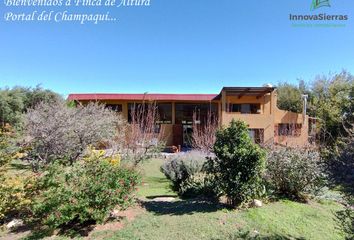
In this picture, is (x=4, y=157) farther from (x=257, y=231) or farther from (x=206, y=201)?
(x=257, y=231)

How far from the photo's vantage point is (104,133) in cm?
1450

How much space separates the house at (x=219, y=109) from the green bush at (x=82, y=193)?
53.4 ft

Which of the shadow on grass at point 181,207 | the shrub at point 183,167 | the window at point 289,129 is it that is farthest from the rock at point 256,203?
the window at point 289,129

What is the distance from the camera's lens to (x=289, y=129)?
20172mm

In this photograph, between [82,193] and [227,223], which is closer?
[82,193]

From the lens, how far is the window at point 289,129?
65.2 ft

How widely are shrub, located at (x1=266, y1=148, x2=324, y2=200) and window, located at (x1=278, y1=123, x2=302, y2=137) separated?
38.6 feet

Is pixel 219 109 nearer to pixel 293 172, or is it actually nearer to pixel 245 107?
pixel 245 107

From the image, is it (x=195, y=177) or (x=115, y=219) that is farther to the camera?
(x=195, y=177)

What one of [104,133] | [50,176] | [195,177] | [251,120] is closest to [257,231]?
[195,177]

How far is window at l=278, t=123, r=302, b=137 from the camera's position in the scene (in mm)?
19872

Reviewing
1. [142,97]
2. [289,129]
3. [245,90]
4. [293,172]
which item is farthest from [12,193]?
[142,97]

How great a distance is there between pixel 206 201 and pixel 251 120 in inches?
659

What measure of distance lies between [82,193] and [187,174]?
462 centimetres
